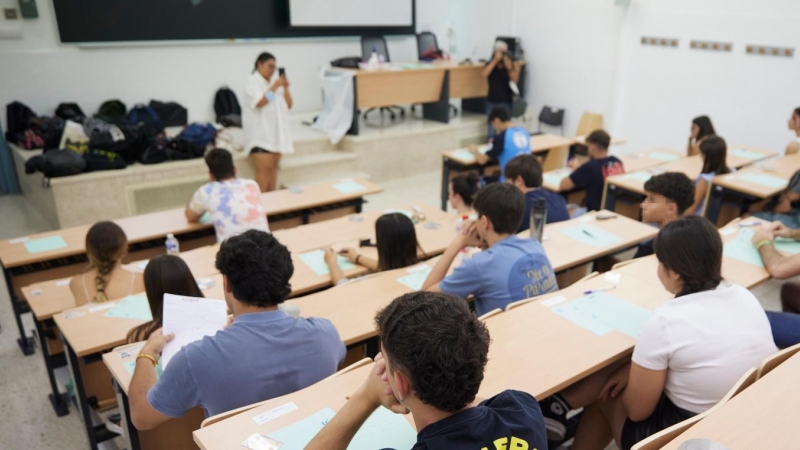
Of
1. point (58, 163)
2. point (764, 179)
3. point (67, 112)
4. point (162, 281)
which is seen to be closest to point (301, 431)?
point (162, 281)

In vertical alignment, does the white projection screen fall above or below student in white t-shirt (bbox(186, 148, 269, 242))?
above

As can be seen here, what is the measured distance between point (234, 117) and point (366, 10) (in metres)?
2.68

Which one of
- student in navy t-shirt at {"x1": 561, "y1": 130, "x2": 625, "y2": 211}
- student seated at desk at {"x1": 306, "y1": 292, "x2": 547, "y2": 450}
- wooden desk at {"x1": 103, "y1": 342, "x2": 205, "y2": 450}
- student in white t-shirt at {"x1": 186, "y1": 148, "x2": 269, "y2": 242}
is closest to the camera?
student seated at desk at {"x1": 306, "y1": 292, "x2": 547, "y2": 450}

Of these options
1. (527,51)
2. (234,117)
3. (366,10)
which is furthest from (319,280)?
(527,51)

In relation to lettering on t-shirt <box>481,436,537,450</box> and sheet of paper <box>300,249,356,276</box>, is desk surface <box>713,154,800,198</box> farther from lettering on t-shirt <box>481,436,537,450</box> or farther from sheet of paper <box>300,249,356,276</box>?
lettering on t-shirt <box>481,436,537,450</box>

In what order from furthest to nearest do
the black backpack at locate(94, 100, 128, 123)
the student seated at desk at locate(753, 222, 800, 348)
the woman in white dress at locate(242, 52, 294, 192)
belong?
the black backpack at locate(94, 100, 128, 123), the woman in white dress at locate(242, 52, 294, 192), the student seated at desk at locate(753, 222, 800, 348)

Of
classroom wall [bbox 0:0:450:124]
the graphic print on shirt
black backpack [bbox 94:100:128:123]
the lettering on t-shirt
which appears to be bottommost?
the graphic print on shirt

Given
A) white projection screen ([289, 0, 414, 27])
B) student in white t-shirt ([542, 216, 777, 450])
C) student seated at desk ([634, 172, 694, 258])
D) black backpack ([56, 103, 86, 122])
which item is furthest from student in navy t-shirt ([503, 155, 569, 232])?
white projection screen ([289, 0, 414, 27])

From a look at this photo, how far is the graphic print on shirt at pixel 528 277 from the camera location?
2557 mm

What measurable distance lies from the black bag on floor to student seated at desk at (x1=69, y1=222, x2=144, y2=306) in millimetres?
3273

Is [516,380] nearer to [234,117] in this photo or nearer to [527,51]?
[234,117]

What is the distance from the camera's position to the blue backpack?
6.91 metres

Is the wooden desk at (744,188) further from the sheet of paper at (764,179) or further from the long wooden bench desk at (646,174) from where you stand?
the long wooden bench desk at (646,174)

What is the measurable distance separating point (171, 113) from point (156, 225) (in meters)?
3.81
